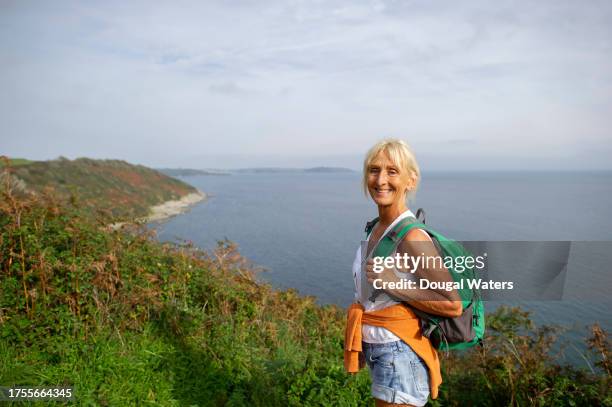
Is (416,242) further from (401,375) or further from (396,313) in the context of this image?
(401,375)

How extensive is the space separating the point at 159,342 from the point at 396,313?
9.35ft

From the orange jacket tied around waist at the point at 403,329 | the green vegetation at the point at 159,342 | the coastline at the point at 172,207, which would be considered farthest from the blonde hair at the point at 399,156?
the coastline at the point at 172,207

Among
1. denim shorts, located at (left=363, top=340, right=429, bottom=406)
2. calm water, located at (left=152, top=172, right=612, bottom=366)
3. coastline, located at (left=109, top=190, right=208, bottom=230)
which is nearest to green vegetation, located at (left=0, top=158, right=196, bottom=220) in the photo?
coastline, located at (left=109, top=190, right=208, bottom=230)

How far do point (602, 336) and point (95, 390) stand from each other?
441 cm

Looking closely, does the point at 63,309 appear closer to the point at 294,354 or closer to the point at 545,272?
the point at 294,354

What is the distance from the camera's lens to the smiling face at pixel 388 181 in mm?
2027

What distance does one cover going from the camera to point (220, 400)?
3430 mm

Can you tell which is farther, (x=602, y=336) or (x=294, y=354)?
(x=294, y=354)

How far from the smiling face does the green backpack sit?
16 centimetres

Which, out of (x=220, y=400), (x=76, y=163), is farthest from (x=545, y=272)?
(x=76, y=163)

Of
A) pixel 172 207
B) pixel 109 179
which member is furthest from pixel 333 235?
pixel 109 179

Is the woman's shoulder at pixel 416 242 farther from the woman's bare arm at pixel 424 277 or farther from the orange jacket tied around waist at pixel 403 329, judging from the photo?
the orange jacket tied around waist at pixel 403 329

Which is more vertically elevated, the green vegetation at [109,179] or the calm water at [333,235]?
the green vegetation at [109,179]

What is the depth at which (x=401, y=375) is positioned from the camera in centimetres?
196
